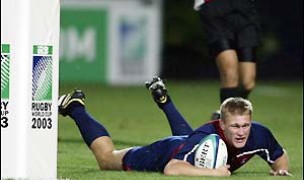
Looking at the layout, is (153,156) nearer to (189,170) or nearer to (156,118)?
(189,170)

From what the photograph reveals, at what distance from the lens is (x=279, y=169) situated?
9141 mm

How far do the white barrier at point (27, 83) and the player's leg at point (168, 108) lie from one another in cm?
250

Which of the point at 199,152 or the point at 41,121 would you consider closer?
the point at 41,121

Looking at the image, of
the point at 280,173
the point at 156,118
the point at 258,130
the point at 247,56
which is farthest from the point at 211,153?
the point at 156,118

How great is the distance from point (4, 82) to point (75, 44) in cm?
1588

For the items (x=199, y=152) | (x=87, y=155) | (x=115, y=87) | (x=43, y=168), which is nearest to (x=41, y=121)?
(x=43, y=168)

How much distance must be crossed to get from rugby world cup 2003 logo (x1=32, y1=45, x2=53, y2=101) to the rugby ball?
1296 millimetres

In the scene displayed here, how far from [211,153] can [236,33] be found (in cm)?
421

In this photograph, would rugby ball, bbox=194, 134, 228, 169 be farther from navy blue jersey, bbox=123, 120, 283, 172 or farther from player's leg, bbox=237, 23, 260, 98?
player's leg, bbox=237, 23, 260, 98

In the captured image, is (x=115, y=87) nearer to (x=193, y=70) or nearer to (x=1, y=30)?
(x=193, y=70)

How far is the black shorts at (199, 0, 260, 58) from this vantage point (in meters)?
12.4

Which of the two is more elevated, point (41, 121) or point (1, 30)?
point (1, 30)

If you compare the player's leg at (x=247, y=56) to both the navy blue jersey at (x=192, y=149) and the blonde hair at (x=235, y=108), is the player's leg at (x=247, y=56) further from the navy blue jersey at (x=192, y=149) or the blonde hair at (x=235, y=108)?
the blonde hair at (x=235, y=108)

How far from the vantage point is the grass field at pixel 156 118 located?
31.1 feet
